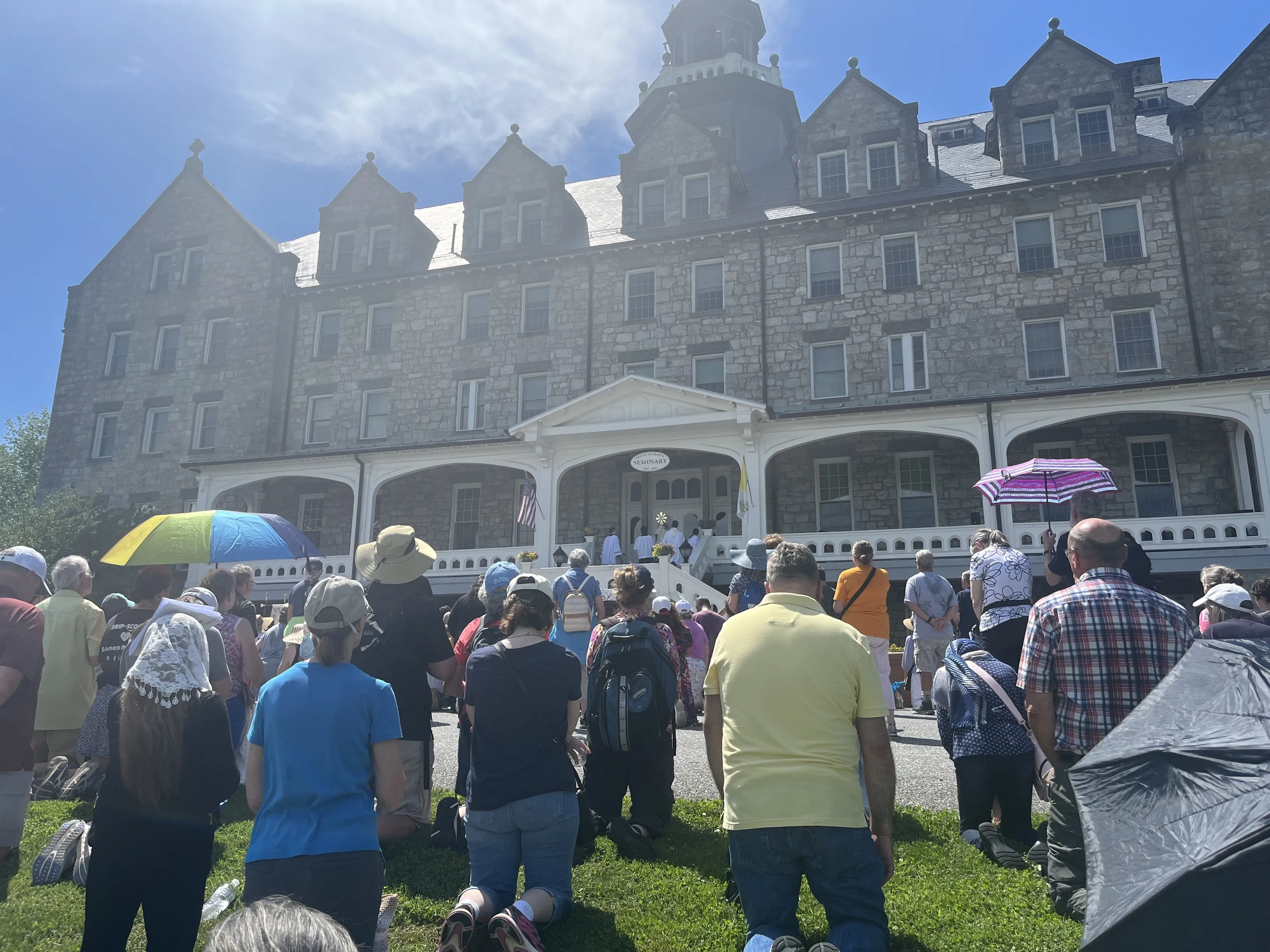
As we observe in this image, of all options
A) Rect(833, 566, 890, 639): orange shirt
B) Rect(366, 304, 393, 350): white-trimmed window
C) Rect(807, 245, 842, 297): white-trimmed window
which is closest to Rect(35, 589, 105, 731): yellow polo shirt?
Rect(833, 566, 890, 639): orange shirt

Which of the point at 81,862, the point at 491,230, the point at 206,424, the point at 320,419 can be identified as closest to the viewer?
the point at 81,862

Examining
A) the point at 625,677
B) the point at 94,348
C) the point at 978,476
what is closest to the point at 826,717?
the point at 625,677

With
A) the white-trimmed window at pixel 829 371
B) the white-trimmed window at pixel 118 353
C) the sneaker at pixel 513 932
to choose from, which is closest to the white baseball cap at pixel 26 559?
the sneaker at pixel 513 932

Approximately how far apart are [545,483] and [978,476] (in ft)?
34.4

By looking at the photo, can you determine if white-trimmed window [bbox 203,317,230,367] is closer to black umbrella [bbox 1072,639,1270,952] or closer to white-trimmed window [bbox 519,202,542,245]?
white-trimmed window [bbox 519,202,542,245]

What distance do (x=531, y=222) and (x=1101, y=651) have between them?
81.9 feet

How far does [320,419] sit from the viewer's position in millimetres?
26484

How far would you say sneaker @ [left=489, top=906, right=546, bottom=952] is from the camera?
11.7 ft

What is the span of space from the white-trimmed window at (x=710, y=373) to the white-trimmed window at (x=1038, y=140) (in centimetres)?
956

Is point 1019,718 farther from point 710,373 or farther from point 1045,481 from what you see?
point 710,373

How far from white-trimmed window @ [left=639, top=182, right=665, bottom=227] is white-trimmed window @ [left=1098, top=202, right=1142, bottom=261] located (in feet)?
38.3

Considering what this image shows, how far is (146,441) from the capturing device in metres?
27.7

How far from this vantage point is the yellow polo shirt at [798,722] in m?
3.17

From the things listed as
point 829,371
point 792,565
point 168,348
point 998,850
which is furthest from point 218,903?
point 168,348
